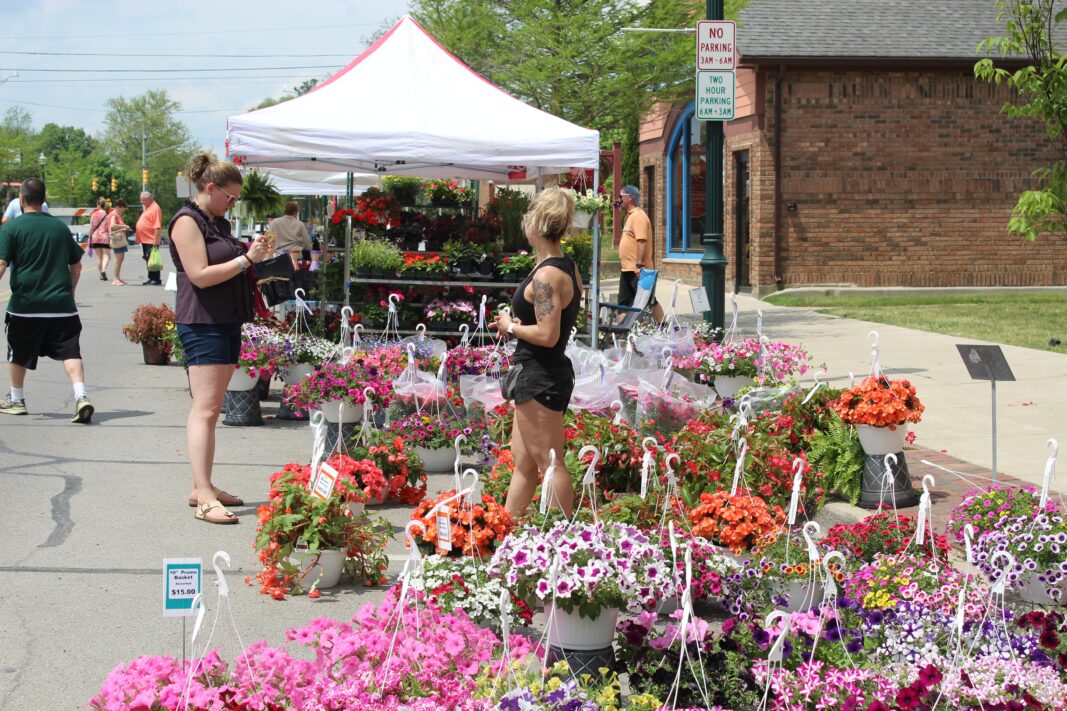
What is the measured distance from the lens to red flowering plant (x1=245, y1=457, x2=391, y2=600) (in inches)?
219

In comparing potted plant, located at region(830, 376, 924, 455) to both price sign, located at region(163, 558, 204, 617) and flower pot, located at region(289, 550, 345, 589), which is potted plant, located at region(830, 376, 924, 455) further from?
price sign, located at region(163, 558, 204, 617)

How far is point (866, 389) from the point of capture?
6.75m

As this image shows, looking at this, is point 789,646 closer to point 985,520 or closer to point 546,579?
point 546,579

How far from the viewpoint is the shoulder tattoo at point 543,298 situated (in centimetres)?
543

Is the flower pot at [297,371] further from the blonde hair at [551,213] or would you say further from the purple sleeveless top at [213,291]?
the blonde hair at [551,213]

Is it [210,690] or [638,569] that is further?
[638,569]

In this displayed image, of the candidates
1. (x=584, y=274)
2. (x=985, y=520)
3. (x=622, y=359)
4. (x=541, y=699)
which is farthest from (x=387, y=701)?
(x=584, y=274)

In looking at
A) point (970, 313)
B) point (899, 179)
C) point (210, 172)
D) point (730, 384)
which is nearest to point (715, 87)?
point (730, 384)

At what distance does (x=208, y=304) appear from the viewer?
6.79 metres

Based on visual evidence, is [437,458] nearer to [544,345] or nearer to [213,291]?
[213,291]

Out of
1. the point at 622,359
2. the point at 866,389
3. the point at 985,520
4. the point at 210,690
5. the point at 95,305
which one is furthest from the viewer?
the point at 95,305

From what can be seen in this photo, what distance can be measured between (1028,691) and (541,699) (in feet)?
4.70

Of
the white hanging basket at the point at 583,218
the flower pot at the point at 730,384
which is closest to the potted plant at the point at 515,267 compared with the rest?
the white hanging basket at the point at 583,218

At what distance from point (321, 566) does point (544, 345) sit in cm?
147
